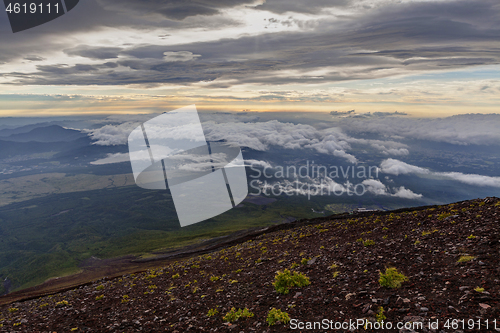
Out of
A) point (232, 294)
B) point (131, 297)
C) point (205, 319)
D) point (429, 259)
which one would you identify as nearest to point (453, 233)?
point (429, 259)

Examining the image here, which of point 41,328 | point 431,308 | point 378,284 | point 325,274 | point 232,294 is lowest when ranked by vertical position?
point 41,328

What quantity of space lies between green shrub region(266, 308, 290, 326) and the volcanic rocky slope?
0.20 metres

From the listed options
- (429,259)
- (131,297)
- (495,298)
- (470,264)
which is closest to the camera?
(495,298)

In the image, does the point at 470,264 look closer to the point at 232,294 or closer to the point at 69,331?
the point at 232,294

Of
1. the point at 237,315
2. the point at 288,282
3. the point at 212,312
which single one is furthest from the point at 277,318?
the point at 212,312

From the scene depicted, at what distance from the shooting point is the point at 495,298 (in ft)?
27.0

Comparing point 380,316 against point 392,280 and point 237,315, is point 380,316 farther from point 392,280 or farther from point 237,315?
point 237,315

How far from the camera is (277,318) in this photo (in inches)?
406

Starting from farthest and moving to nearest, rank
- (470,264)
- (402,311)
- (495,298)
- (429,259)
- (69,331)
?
(69,331), (429,259), (470,264), (402,311), (495,298)

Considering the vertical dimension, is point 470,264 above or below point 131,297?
above

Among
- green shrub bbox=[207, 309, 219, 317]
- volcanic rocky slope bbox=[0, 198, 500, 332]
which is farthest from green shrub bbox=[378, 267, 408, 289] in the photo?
green shrub bbox=[207, 309, 219, 317]

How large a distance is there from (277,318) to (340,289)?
3.50 m

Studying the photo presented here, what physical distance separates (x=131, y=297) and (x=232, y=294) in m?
9.14

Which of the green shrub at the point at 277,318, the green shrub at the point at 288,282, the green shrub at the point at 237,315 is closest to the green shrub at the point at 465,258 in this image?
the green shrub at the point at 288,282
